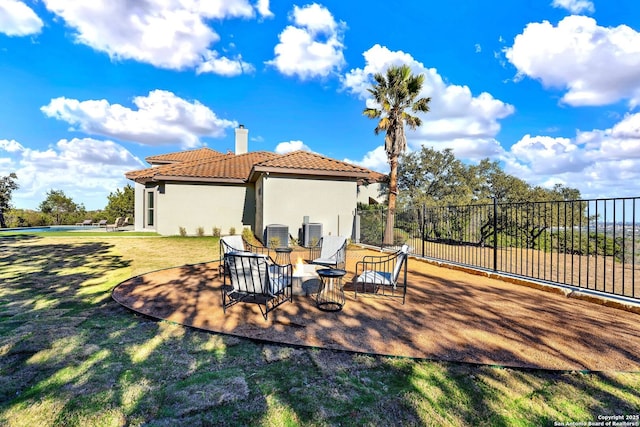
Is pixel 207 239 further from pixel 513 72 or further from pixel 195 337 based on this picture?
pixel 513 72

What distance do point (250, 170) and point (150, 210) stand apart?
25.3 ft

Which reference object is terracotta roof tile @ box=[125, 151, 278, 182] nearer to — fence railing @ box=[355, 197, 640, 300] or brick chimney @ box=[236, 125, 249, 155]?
brick chimney @ box=[236, 125, 249, 155]

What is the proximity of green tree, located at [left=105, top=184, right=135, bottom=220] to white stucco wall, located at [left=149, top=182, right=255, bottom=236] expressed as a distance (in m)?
13.8

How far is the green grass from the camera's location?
95.7 inches

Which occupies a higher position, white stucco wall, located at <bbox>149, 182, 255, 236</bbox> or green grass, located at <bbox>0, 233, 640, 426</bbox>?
white stucco wall, located at <bbox>149, 182, 255, 236</bbox>

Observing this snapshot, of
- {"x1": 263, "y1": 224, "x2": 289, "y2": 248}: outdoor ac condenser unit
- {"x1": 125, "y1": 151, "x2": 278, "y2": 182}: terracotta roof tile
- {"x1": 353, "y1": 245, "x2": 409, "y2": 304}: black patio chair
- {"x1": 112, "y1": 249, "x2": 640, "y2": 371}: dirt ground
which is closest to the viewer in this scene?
{"x1": 112, "y1": 249, "x2": 640, "y2": 371}: dirt ground

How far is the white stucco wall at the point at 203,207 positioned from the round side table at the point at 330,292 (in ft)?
39.8

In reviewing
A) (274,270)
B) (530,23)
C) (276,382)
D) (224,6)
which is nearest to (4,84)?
(224,6)

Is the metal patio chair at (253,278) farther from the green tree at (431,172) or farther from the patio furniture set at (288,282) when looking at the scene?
the green tree at (431,172)

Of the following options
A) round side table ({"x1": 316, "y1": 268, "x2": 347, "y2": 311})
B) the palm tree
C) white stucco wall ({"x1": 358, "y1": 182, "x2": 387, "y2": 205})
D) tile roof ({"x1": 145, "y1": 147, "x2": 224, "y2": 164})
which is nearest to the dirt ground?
round side table ({"x1": 316, "y1": 268, "x2": 347, "y2": 311})

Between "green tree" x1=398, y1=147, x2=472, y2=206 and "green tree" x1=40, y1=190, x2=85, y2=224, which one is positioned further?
"green tree" x1=398, y1=147, x2=472, y2=206

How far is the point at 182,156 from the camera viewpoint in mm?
22547

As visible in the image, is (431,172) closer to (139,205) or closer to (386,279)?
(139,205)

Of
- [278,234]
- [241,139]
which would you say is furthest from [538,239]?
[241,139]
